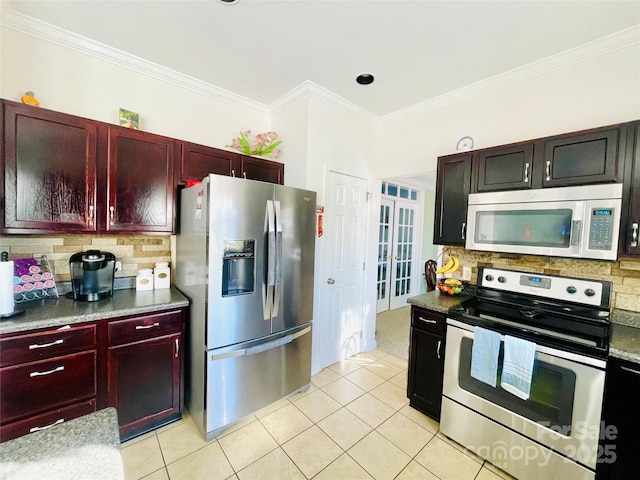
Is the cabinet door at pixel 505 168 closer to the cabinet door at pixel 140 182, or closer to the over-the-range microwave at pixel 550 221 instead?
the over-the-range microwave at pixel 550 221

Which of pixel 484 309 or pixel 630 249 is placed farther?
pixel 484 309

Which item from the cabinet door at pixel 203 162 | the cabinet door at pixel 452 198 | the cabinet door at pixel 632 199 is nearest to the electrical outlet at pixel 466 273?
the cabinet door at pixel 452 198

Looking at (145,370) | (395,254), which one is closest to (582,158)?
(395,254)

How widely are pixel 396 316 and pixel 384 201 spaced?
6.37 ft

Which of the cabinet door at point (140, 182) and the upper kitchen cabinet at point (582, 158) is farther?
the cabinet door at point (140, 182)

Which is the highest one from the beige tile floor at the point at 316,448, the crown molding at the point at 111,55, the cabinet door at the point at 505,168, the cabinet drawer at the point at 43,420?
the crown molding at the point at 111,55

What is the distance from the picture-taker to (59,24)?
1.83 m

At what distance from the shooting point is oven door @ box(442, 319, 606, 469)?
4.48 feet

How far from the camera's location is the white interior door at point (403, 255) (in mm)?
4566

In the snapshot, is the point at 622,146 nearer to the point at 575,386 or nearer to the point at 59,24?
the point at 575,386

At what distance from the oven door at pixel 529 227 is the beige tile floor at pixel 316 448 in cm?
147

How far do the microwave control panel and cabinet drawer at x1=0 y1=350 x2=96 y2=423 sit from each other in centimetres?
314

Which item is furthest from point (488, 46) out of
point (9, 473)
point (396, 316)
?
point (396, 316)

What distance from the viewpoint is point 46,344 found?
151 cm
